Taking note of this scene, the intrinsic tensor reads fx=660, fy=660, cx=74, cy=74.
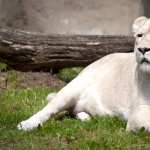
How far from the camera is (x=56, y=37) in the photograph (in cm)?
952

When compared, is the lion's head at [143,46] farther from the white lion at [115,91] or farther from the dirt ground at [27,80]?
the dirt ground at [27,80]

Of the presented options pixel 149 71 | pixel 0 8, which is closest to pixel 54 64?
pixel 0 8

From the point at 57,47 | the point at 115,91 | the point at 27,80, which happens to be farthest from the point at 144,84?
the point at 27,80

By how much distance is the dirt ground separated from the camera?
928cm

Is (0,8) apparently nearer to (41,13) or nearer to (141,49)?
(41,13)

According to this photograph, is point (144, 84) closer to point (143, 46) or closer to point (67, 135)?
point (143, 46)

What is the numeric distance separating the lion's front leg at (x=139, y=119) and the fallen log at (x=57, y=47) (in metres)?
3.19

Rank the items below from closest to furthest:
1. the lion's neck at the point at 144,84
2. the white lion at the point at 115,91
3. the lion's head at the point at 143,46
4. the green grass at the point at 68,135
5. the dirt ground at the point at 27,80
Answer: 1. the green grass at the point at 68,135
2. the lion's head at the point at 143,46
3. the white lion at the point at 115,91
4. the lion's neck at the point at 144,84
5. the dirt ground at the point at 27,80

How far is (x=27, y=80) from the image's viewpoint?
9.53 meters

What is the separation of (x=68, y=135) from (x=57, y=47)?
348 centimetres

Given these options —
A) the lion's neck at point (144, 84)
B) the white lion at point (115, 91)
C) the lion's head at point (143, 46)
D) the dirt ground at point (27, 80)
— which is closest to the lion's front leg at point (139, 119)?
the white lion at point (115, 91)

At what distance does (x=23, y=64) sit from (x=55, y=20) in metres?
2.43

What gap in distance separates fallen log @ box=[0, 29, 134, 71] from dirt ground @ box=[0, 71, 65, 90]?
23 centimetres

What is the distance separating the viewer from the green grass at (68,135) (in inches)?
223
